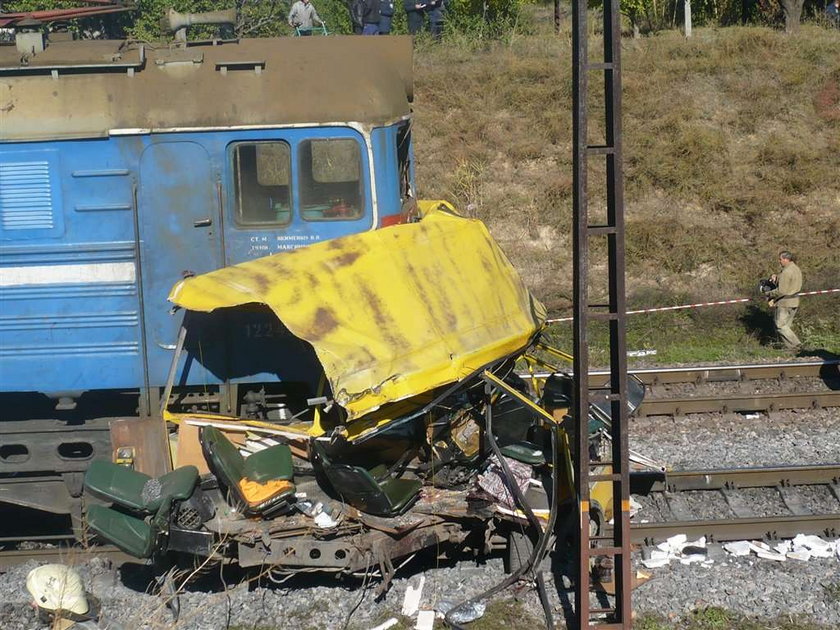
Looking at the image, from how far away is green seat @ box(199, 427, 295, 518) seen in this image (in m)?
7.15

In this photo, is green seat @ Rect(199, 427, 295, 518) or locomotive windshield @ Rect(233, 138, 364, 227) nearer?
green seat @ Rect(199, 427, 295, 518)

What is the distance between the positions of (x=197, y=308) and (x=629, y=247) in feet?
35.3

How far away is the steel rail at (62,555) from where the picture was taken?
26.5ft

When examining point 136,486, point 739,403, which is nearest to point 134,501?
point 136,486

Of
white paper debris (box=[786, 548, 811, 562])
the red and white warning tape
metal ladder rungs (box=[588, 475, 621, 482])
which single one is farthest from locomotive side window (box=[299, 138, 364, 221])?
the red and white warning tape

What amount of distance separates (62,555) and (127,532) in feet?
4.44

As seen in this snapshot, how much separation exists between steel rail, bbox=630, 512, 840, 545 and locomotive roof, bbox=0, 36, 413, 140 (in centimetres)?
392

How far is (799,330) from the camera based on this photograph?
13.9 meters

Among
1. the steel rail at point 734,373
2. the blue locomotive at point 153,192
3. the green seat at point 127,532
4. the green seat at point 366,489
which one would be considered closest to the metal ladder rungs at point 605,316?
the green seat at point 366,489

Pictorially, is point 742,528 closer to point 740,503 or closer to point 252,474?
point 740,503

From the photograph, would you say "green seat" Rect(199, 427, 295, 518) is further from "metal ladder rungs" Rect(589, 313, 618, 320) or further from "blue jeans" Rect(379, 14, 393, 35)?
"blue jeans" Rect(379, 14, 393, 35)

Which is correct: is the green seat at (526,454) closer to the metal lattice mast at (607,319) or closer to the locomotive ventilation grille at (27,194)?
the metal lattice mast at (607,319)

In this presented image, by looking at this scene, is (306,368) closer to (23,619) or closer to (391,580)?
(391,580)

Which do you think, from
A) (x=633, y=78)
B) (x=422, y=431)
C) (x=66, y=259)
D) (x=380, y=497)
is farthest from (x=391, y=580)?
(x=633, y=78)
